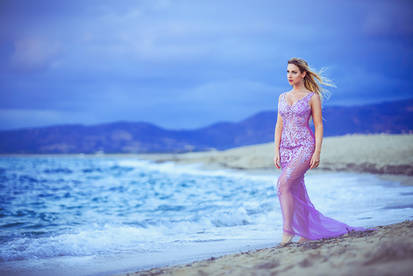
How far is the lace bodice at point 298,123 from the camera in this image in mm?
4039

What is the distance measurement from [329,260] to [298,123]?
1.73 metres

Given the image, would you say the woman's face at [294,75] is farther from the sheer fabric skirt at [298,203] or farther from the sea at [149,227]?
the sea at [149,227]

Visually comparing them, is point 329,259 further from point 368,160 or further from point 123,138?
point 123,138

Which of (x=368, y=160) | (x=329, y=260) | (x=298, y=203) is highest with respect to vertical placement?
(x=368, y=160)

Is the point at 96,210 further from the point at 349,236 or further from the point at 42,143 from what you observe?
the point at 42,143

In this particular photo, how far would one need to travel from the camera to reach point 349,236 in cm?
382

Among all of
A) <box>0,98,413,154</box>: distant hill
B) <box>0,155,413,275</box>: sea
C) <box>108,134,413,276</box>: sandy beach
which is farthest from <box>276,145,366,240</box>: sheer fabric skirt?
<box>0,98,413,154</box>: distant hill

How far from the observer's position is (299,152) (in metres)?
4.02

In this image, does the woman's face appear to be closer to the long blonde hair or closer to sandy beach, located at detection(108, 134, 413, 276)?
the long blonde hair

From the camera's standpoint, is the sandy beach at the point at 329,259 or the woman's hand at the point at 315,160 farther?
the woman's hand at the point at 315,160

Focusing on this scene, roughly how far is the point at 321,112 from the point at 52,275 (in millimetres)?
3413

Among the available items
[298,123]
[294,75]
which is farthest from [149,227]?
[294,75]

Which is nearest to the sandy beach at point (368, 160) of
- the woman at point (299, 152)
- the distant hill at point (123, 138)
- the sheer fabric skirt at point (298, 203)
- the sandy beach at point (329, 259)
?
the sheer fabric skirt at point (298, 203)

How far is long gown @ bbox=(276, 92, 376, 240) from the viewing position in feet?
13.2
